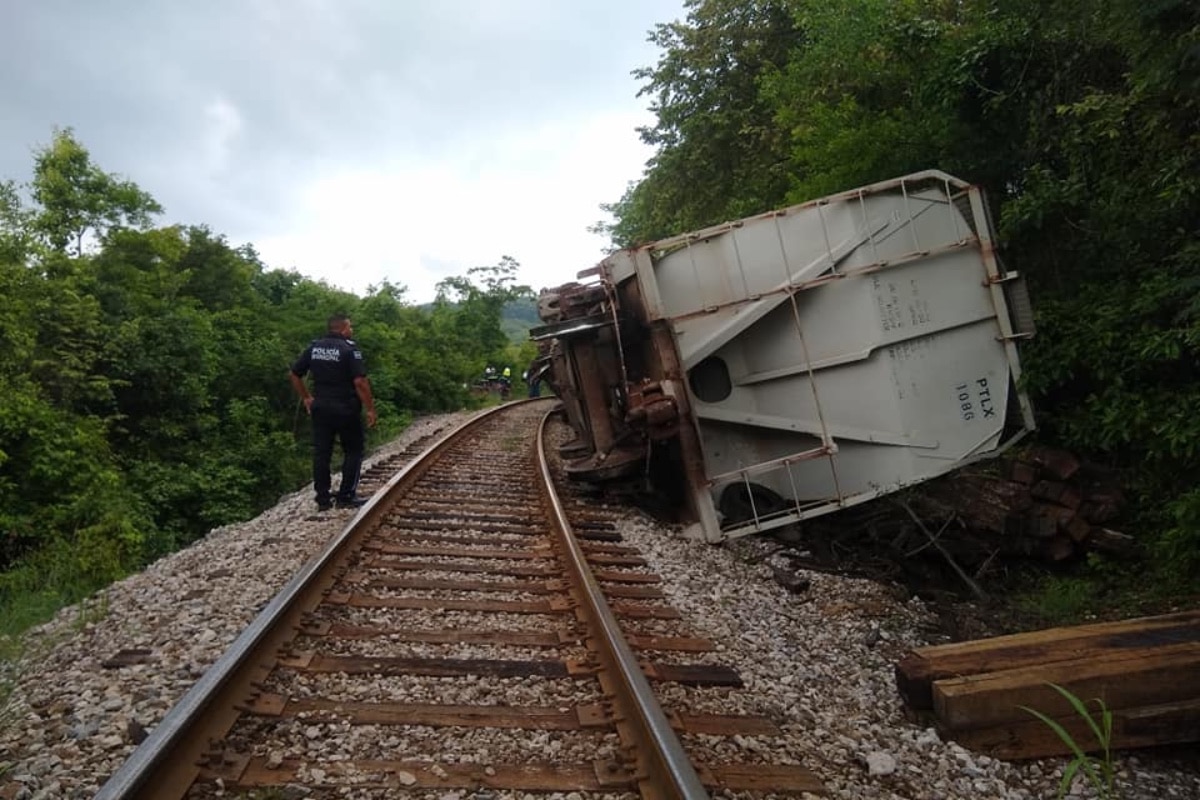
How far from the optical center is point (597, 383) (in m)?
7.14

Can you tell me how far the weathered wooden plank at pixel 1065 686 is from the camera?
3.08m

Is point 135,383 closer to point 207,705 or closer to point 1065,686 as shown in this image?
point 207,705

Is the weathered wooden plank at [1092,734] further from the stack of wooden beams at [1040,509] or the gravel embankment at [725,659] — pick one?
the stack of wooden beams at [1040,509]

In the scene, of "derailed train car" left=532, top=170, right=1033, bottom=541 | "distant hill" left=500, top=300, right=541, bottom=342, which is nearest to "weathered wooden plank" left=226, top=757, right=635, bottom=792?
"derailed train car" left=532, top=170, right=1033, bottom=541

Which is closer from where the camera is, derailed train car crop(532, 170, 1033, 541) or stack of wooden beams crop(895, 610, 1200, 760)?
stack of wooden beams crop(895, 610, 1200, 760)

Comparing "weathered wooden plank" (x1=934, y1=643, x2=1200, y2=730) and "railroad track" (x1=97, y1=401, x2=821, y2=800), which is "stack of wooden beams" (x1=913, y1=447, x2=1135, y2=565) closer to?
"railroad track" (x1=97, y1=401, x2=821, y2=800)

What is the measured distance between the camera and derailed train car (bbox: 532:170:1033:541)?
626 centimetres

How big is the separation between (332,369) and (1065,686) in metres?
5.78

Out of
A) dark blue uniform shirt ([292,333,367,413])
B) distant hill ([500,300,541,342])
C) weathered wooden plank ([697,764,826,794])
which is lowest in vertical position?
weathered wooden plank ([697,764,826,794])

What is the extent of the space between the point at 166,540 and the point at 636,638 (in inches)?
365

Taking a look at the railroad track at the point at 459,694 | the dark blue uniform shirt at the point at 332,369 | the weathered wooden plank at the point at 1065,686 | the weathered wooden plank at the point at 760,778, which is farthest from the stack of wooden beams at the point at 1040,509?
the dark blue uniform shirt at the point at 332,369

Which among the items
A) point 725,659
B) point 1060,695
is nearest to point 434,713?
point 725,659

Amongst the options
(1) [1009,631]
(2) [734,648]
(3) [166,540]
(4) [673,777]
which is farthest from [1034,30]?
(3) [166,540]

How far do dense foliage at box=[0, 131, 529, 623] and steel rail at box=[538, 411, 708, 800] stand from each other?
406 cm
